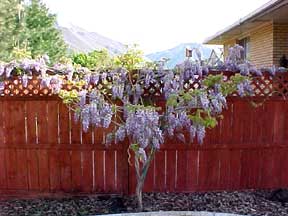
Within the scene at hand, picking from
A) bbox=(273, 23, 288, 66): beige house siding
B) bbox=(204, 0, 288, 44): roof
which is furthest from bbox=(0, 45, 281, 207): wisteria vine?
bbox=(273, 23, 288, 66): beige house siding

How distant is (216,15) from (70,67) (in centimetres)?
1367

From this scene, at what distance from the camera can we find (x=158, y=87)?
15.1 feet

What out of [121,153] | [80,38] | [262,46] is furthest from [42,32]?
[121,153]

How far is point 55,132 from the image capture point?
4730 millimetres

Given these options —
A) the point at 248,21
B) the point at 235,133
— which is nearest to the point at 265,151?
the point at 235,133

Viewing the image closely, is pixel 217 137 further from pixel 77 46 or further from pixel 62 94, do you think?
pixel 77 46

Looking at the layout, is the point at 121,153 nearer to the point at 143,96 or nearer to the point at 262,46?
the point at 143,96

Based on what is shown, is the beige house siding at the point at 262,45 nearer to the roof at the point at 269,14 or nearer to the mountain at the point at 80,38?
the roof at the point at 269,14

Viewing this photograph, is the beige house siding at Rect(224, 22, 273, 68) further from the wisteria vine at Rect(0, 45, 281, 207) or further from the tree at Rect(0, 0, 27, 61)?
the tree at Rect(0, 0, 27, 61)

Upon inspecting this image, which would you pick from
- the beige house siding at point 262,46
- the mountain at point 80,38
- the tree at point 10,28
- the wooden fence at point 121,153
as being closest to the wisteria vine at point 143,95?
the wooden fence at point 121,153

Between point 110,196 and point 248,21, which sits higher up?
point 248,21

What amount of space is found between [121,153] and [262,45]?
826cm

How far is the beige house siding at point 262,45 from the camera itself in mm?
10797

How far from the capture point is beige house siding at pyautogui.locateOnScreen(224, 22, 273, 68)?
10.8 m
